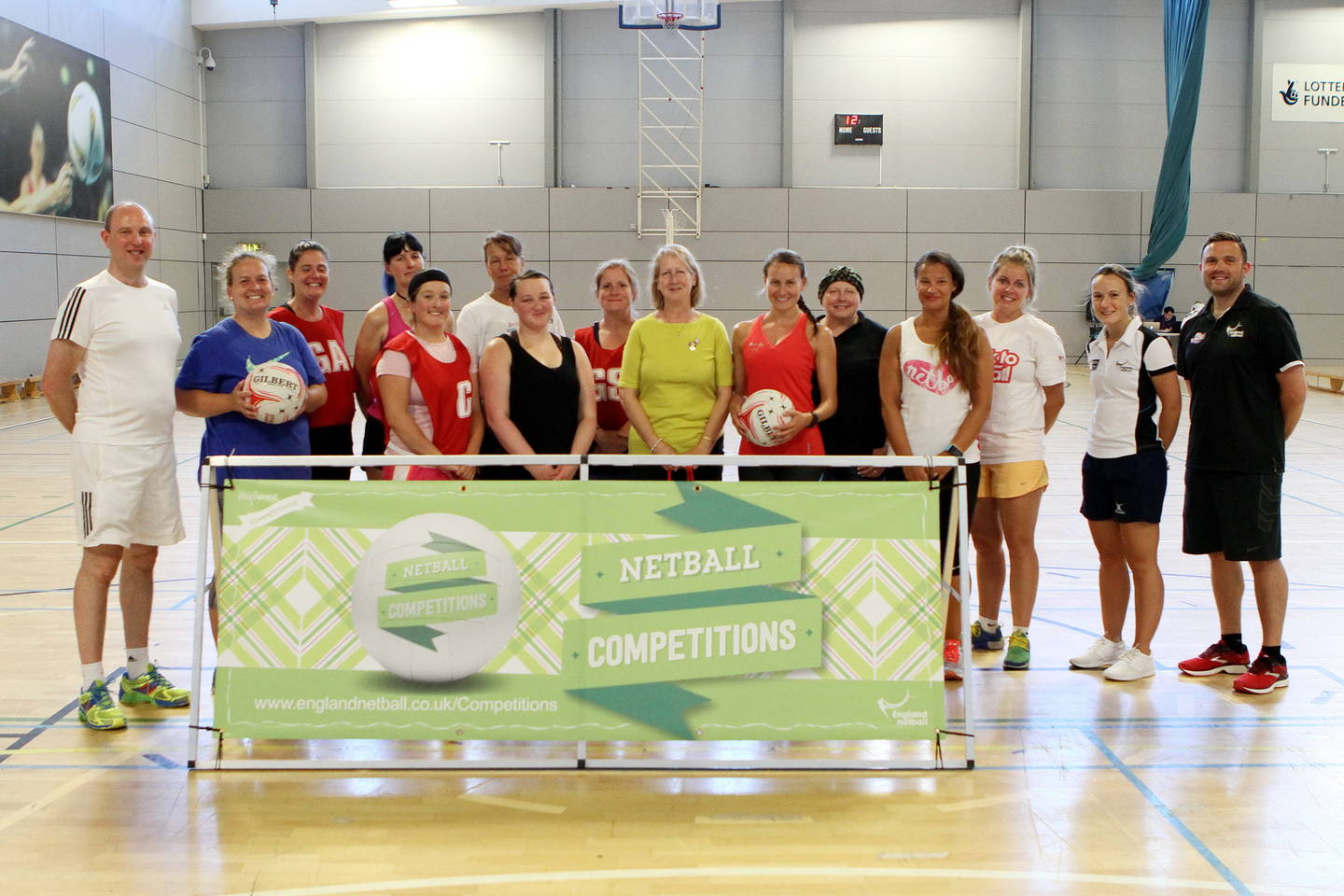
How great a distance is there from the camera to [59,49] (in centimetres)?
1574

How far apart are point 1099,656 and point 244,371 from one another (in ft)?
11.4

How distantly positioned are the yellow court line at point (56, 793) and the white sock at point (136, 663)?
1.79 feet

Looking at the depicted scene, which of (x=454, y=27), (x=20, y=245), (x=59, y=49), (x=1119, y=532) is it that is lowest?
(x=1119, y=532)

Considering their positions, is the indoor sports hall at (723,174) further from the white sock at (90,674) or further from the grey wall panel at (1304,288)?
the white sock at (90,674)

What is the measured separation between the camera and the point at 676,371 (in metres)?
4.48

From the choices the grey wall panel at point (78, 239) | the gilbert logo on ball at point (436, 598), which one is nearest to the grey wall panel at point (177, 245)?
the grey wall panel at point (78, 239)

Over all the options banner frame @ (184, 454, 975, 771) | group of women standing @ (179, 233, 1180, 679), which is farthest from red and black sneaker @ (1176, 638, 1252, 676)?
banner frame @ (184, 454, 975, 771)

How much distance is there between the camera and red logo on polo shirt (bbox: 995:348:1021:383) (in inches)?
182

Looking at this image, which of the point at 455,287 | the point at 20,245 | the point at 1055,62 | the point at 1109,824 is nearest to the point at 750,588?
the point at 1109,824

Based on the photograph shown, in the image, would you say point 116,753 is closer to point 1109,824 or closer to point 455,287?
point 1109,824

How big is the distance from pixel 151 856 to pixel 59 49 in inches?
620

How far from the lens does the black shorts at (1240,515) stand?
4457 mm

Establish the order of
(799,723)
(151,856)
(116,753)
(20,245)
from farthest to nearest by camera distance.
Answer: (20,245), (116,753), (799,723), (151,856)

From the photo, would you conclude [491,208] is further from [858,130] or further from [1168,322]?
[1168,322]
